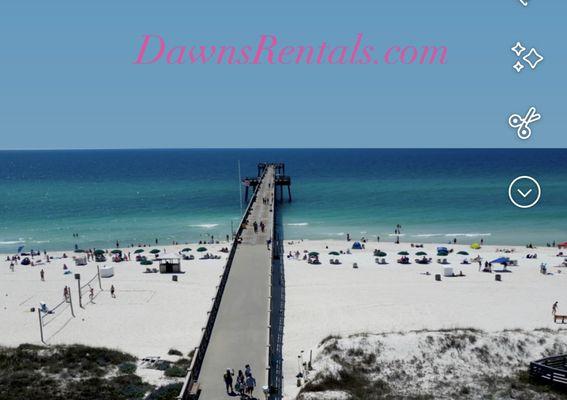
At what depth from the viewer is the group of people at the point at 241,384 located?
1396cm

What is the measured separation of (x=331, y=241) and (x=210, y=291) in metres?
19.0

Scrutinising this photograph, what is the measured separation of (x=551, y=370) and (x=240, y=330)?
9.94 m

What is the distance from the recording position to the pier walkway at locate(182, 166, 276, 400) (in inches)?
577

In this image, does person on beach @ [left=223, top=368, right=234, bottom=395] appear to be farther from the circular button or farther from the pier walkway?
the circular button

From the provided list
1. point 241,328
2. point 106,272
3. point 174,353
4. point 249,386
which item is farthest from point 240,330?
point 106,272

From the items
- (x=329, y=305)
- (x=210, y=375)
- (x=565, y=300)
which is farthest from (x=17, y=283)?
(x=565, y=300)

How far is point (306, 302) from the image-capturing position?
26.0 meters

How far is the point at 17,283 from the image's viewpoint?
1228 inches

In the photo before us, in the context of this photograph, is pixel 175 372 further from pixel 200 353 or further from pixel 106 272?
pixel 106 272

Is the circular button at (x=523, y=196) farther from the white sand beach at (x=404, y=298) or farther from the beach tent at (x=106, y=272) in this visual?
the beach tent at (x=106, y=272)

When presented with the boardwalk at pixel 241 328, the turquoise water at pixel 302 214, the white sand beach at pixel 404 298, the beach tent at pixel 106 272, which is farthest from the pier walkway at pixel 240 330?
the turquoise water at pixel 302 214

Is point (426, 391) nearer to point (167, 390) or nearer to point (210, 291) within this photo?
point (167, 390)

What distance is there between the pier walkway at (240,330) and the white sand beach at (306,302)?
1.64 meters

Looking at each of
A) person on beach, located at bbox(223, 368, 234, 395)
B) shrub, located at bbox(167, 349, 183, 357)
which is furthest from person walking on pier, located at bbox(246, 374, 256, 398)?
shrub, located at bbox(167, 349, 183, 357)
